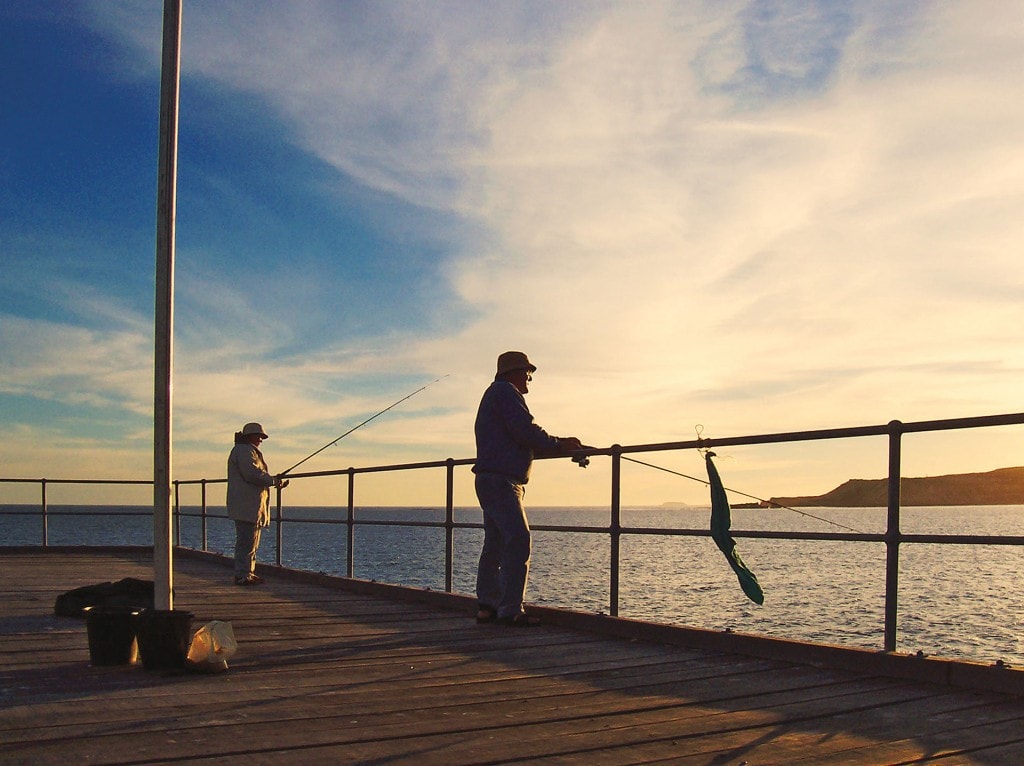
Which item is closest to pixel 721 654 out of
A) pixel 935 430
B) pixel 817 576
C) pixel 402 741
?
pixel 935 430

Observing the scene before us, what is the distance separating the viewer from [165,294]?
436cm

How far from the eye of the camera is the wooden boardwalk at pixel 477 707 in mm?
2832

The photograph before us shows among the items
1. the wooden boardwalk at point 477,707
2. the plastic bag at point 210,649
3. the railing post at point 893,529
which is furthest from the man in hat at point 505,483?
the railing post at point 893,529

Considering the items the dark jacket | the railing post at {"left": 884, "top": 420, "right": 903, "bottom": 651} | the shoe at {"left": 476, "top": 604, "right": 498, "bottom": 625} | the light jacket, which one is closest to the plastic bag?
the shoe at {"left": 476, "top": 604, "right": 498, "bottom": 625}

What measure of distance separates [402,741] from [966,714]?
1836 mm

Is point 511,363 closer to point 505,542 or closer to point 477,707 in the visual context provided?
point 505,542

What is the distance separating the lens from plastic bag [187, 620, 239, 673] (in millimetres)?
4020

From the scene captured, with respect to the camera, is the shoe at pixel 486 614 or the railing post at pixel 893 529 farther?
→ the shoe at pixel 486 614

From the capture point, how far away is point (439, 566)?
2050 inches

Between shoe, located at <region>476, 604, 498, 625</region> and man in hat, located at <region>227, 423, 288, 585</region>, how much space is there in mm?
3097

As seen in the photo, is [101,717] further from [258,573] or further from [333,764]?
[258,573]

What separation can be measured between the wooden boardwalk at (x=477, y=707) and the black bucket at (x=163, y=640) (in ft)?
0.24

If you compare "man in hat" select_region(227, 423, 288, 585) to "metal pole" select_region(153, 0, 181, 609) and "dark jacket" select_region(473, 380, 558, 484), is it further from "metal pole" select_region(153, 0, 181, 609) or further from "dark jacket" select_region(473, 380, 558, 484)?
"metal pole" select_region(153, 0, 181, 609)

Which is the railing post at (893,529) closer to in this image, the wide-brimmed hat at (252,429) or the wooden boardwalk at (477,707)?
the wooden boardwalk at (477,707)
